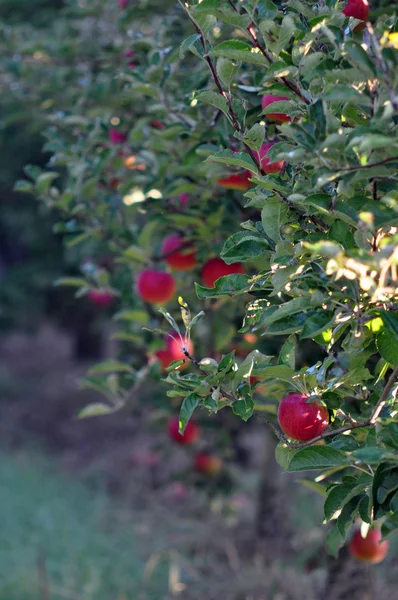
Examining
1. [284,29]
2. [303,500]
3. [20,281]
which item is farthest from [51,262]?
[284,29]

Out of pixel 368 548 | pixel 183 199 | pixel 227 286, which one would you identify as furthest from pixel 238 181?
pixel 368 548

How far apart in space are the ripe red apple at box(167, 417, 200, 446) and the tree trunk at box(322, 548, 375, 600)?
75cm

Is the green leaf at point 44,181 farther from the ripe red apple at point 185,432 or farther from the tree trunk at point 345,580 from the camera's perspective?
the tree trunk at point 345,580

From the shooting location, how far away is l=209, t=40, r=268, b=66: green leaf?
1.15 metres

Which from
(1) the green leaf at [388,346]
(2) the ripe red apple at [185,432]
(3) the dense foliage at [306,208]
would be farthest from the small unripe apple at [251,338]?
(1) the green leaf at [388,346]

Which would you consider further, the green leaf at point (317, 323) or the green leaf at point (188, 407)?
the green leaf at point (188, 407)

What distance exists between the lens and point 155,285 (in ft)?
6.84

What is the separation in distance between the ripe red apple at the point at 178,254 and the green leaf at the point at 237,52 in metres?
0.89

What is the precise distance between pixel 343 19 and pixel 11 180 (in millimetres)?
4580

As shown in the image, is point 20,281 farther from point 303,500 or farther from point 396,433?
point 396,433

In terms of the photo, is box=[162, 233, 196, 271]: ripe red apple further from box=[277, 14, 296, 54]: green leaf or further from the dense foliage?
box=[277, 14, 296, 54]: green leaf

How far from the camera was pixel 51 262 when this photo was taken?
19.3 ft

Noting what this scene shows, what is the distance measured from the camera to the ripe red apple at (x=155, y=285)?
2.09 m

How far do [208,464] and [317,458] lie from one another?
7.26ft
